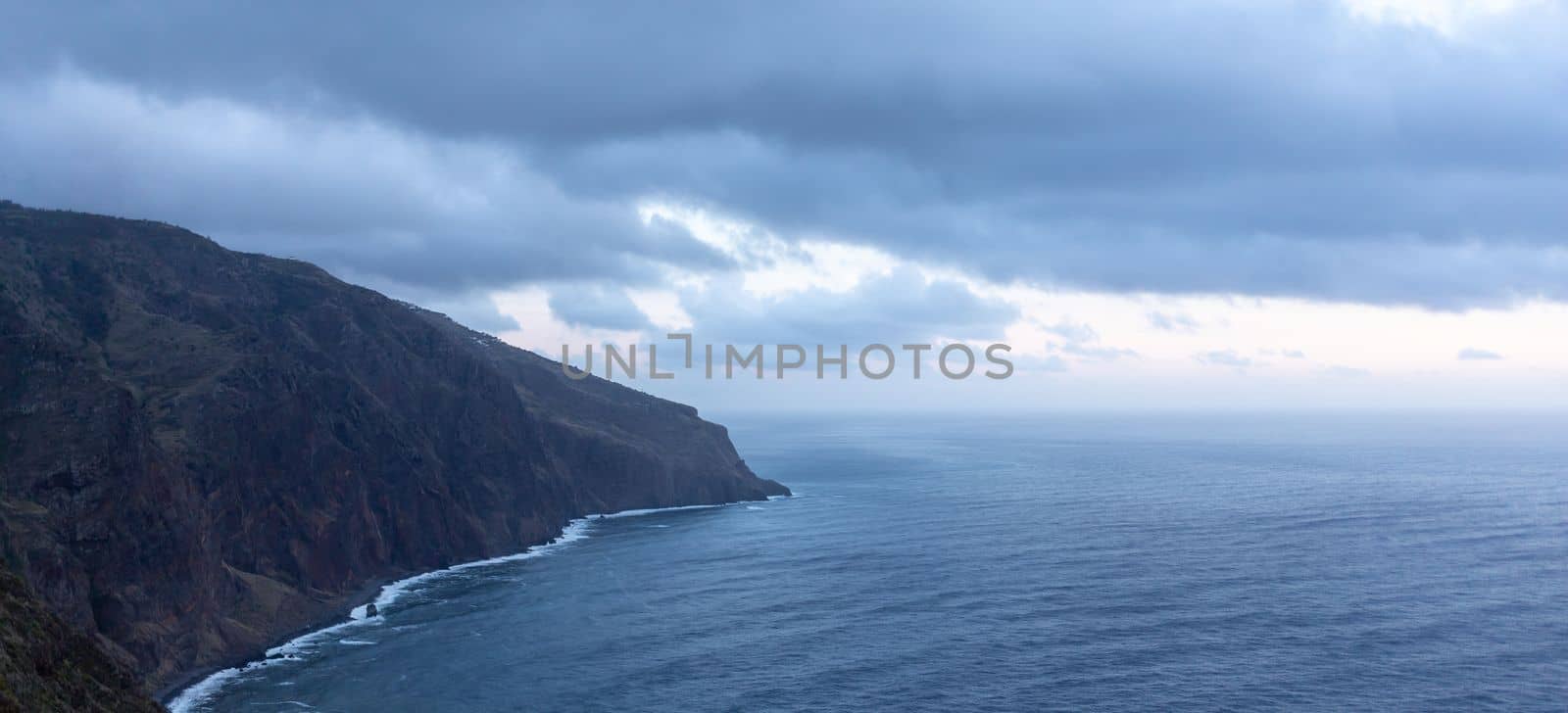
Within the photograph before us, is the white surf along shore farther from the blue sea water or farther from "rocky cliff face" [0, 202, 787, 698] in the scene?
"rocky cliff face" [0, 202, 787, 698]

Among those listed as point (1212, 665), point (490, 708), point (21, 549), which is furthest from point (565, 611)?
point (1212, 665)

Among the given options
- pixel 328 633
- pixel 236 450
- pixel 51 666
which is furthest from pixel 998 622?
pixel 236 450

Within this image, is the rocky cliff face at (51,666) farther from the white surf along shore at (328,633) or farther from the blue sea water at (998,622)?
the blue sea water at (998,622)

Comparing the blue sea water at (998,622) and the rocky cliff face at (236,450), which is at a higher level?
the rocky cliff face at (236,450)

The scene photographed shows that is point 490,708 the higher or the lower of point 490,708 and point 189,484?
the lower

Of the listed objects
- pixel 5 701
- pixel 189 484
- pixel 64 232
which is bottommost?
pixel 5 701

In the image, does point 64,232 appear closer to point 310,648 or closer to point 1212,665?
point 310,648

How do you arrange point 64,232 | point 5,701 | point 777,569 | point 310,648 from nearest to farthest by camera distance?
point 5,701 → point 310,648 → point 777,569 → point 64,232

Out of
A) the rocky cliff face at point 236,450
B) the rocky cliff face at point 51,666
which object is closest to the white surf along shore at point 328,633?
the rocky cliff face at point 236,450
